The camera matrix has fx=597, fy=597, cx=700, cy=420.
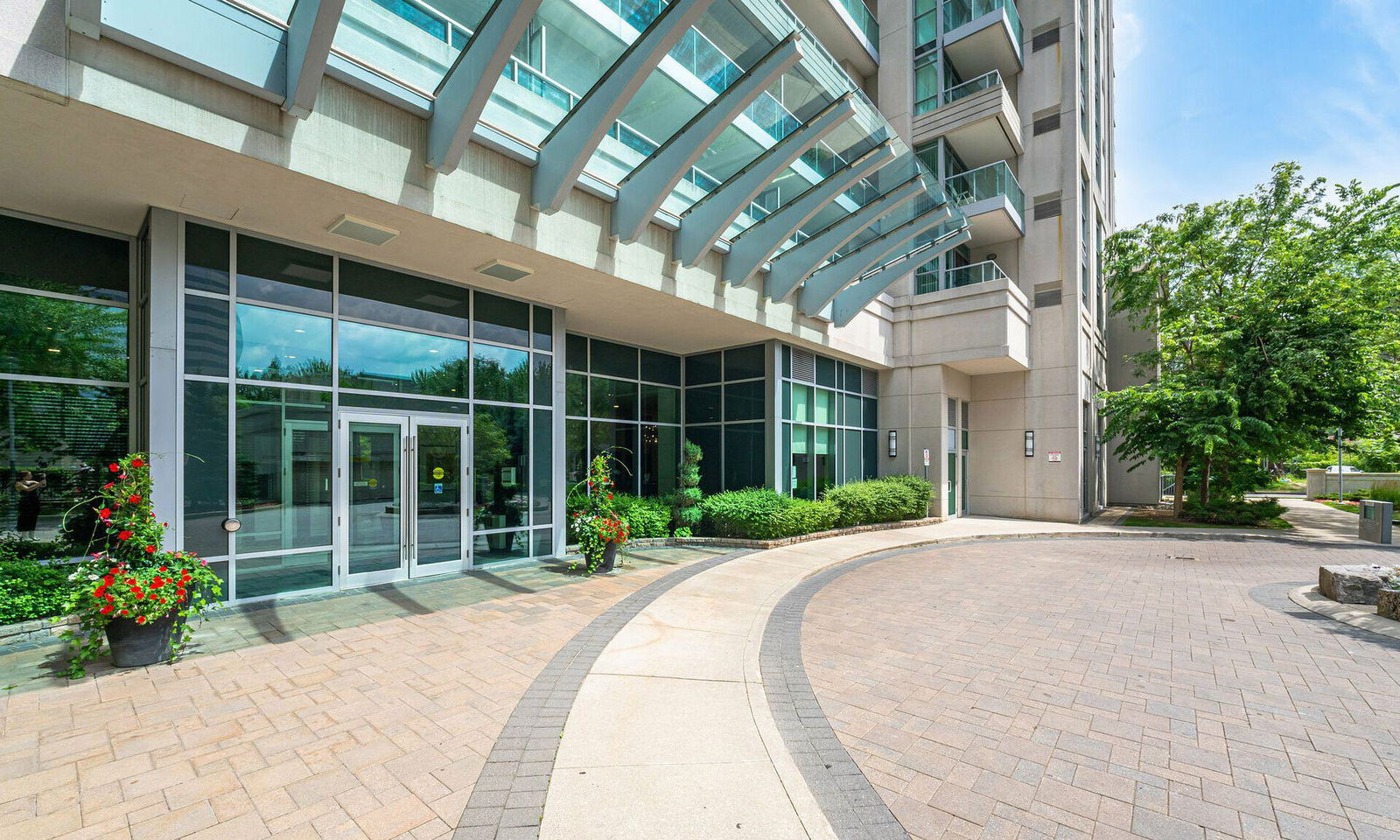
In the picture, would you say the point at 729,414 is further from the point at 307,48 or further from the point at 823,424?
the point at 307,48

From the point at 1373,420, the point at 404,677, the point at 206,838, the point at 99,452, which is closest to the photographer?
the point at 206,838

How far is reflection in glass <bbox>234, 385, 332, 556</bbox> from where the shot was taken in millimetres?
7742

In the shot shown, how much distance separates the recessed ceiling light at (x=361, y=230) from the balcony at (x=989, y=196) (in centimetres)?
1606

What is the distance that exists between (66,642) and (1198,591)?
14.5m

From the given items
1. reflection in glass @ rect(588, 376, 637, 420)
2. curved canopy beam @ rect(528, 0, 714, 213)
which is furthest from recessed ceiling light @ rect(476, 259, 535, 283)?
reflection in glass @ rect(588, 376, 637, 420)

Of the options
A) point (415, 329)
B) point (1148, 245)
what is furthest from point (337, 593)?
point (1148, 245)

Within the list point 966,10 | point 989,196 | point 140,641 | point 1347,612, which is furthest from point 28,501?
point 966,10

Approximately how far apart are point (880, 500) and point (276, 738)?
14.3 metres

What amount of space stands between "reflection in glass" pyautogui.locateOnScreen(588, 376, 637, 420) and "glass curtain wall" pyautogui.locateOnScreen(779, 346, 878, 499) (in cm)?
377

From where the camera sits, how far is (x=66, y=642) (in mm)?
6082

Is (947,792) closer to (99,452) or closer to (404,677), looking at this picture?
(404,677)

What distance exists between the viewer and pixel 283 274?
323 inches

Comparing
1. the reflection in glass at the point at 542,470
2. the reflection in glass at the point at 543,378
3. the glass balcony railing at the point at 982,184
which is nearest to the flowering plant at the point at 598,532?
the reflection in glass at the point at 542,470

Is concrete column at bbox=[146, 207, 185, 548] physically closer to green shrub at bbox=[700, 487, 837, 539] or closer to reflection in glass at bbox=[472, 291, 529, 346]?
reflection in glass at bbox=[472, 291, 529, 346]
